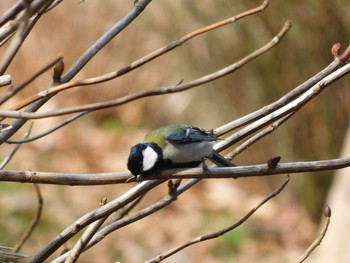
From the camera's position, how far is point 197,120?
7195mm

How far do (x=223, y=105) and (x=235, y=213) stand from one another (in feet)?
3.37

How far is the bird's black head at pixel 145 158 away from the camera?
1.85 meters

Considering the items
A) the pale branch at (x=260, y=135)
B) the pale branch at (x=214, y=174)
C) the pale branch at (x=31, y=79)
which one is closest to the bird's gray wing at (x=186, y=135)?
the pale branch at (x=260, y=135)

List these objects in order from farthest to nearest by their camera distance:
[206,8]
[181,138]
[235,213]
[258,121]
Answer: [235,213], [206,8], [181,138], [258,121]

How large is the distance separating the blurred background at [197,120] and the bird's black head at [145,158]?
11.6 feet

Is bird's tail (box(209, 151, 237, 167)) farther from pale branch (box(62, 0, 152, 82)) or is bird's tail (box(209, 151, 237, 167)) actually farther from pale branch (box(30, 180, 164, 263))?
pale branch (box(62, 0, 152, 82))

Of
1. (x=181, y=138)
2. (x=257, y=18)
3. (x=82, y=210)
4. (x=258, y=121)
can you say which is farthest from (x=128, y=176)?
(x=82, y=210)

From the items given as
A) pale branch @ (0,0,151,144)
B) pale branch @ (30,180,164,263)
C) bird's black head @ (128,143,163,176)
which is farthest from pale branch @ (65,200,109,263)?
pale branch @ (0,0,151,144)

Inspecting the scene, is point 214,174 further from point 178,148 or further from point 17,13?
point 178,148

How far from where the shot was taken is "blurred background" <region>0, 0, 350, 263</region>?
589 cm

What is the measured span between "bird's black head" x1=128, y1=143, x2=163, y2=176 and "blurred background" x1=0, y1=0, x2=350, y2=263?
354cm

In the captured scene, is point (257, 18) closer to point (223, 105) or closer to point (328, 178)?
point (223, 105)

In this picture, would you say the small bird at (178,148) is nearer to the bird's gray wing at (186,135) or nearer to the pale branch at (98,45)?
the bird's gray wing at (186,135)

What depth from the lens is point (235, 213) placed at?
278 inches
